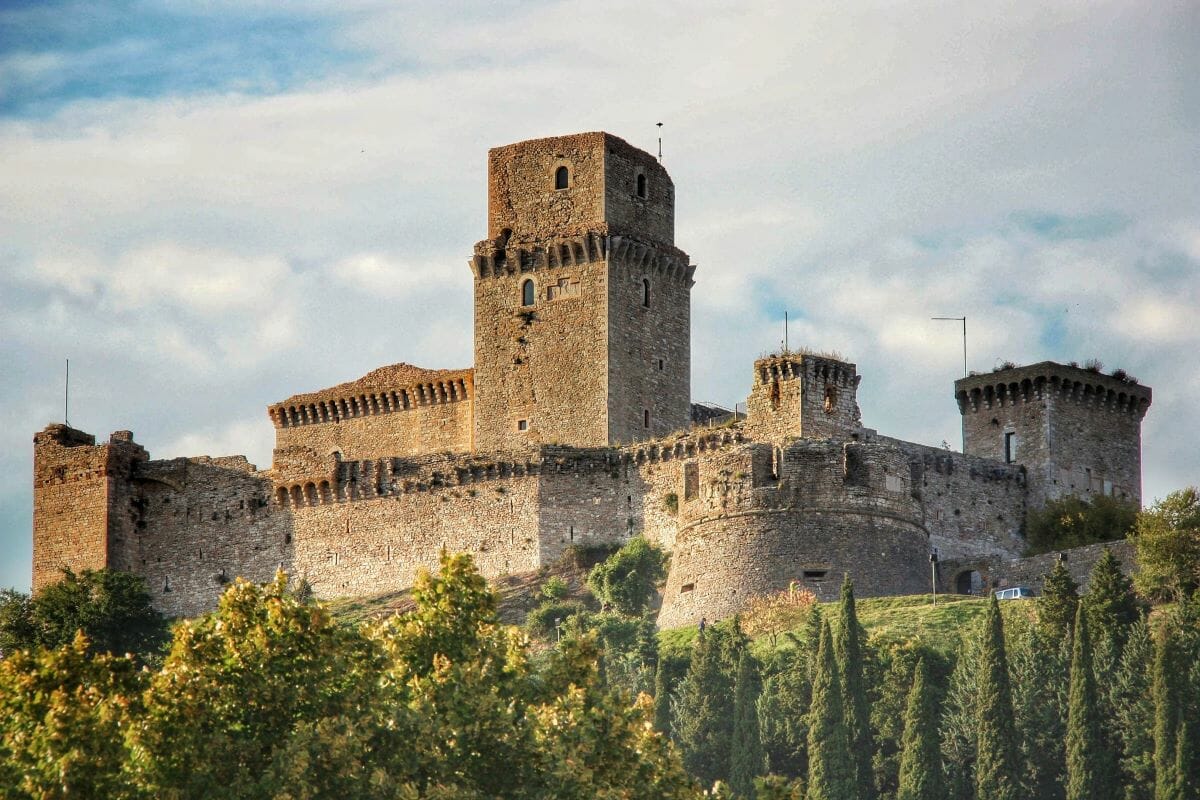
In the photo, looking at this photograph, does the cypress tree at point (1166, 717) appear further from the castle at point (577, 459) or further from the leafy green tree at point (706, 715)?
the castle at point (577, 459)

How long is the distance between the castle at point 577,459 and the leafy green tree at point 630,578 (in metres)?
1.09

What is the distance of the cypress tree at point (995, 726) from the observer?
66.3 m

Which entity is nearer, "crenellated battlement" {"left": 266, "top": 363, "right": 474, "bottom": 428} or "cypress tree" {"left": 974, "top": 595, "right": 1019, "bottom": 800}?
"cypress tree" {"left": 974, "top": 595, "right": 1019, "bottom": 800}

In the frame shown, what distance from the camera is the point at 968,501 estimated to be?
87.0 meters

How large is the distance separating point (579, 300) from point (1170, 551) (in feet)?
73.2

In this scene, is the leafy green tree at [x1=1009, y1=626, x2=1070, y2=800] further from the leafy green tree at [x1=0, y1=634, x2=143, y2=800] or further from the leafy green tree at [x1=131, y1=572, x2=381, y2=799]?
the leafy green tree at [x1=0, y1=634, x2=143, y2=800]

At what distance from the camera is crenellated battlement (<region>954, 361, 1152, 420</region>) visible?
298ft

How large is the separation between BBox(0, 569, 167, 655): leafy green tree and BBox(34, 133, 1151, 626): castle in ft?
18.1

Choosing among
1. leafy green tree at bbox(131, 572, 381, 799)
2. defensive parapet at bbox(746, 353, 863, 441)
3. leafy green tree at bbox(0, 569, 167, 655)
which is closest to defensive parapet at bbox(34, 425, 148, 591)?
leafy green tree at bbox(0, 569, 167, 655)

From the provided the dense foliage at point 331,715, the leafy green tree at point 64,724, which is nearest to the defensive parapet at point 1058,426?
the dense foliage at point 331,715

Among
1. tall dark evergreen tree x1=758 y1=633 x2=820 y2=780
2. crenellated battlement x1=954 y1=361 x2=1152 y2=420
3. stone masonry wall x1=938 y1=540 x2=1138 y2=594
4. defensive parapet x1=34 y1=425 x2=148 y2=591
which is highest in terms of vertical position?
crenellated battlement x1=954 y1=361 x2=1152 y2=420

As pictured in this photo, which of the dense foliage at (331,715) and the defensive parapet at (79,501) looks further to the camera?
the defensive parapet at (79,501)

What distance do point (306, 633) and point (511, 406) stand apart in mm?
45696

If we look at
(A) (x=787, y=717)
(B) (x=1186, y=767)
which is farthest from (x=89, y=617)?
(B) (x=1186, y=767)
